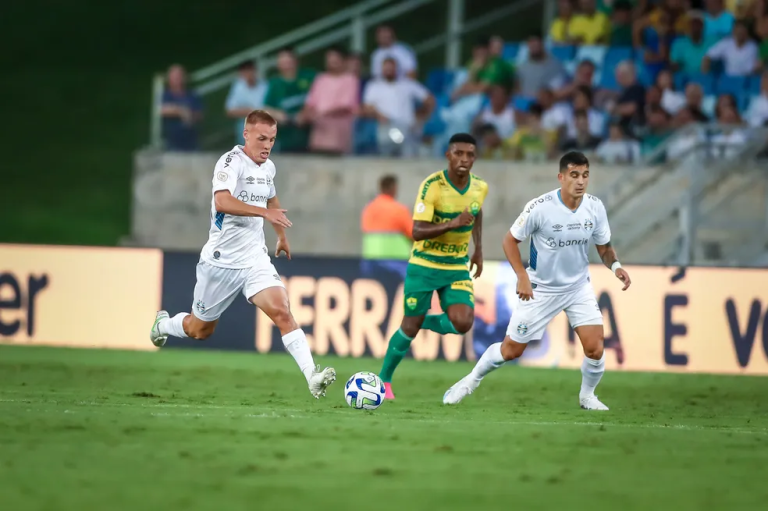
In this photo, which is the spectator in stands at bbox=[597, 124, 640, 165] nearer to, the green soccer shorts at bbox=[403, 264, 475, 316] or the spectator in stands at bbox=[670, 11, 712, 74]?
the spectator in stands at bbox=[670, 11, 712, 74]

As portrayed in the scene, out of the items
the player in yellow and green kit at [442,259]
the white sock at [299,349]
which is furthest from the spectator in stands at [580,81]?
the white sock at [299,349]

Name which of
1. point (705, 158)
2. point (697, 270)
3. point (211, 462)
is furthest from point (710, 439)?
point (705, 158)

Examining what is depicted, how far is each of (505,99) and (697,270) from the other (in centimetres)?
452

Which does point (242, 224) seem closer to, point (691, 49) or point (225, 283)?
point (225, 283)

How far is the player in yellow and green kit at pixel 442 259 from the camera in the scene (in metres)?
10.9

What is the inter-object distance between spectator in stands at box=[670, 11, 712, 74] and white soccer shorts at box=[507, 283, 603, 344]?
30.3 ft

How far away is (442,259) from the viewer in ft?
36.6

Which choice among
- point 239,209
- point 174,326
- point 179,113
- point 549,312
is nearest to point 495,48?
point 179,113

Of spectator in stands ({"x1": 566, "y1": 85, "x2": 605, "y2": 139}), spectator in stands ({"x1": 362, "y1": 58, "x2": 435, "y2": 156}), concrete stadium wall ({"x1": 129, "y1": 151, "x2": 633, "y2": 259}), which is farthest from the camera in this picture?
spectator in stands ({"x1": 362, "y1": 58, "x2": 435, "y2": 156})

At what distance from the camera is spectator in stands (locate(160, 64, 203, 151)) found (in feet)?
63.6

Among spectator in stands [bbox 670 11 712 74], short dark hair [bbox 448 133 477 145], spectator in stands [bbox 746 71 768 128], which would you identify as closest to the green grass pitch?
short dark hair [bbox 448 133 477 145]

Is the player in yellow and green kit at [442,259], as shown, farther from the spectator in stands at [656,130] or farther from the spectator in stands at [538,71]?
the spectator in stands at [538,71]

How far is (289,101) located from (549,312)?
921 centimetres

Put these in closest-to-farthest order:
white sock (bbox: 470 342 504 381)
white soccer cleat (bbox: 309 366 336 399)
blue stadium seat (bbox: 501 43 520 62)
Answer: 1. white soccer cleat (bbox: 309 366 336 399)
2. white sock (bbox: 470 342 504 381)
3. blue stadium seat (bbox: 501 43 520 62)
